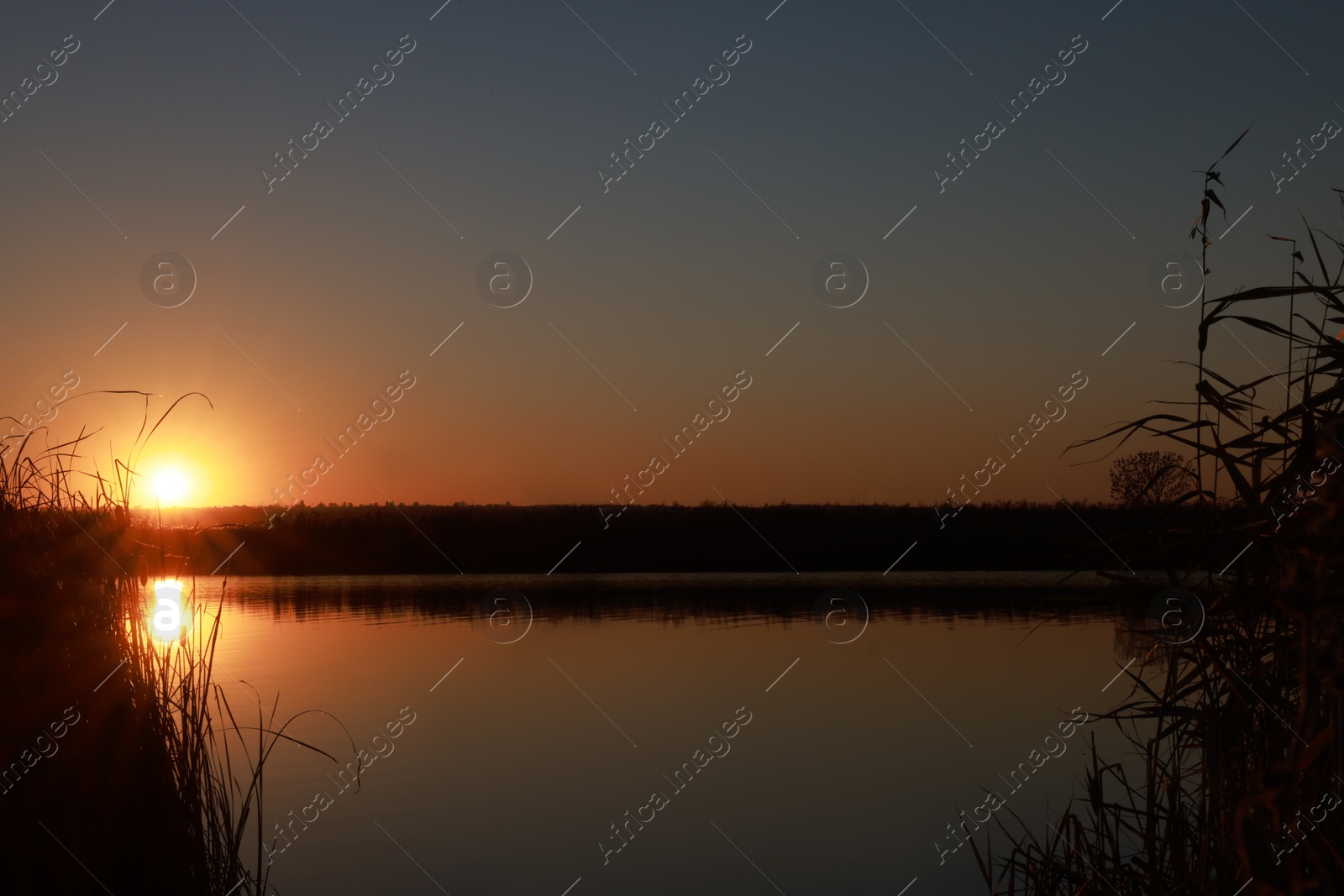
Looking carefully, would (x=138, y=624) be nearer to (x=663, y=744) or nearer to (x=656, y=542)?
(x=663, y=744)

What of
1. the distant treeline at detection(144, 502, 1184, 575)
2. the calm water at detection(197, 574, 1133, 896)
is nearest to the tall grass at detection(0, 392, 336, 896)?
the calm water at detection(197, 574, 1133, 896)

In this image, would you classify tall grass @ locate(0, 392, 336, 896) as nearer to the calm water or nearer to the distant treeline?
the calm water

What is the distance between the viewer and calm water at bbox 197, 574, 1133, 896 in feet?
25.2

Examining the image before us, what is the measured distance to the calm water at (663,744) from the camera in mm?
7680

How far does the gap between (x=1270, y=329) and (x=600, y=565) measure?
39.8 meters

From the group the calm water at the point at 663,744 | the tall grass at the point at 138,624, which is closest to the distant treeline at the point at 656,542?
the calm water at the point at 663,744

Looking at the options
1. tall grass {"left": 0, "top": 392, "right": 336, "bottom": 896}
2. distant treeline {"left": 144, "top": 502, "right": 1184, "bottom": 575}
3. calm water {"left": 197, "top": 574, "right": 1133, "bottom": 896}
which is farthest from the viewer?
distant treeline {"left": 144, "top": 502, "right": 1184, "bottom": 575}

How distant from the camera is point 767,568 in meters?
40.6

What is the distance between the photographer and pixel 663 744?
10.9 meters

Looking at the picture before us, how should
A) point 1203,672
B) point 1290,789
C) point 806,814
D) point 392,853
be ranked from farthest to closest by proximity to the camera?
point 806,814 → point 392,853 → point 1203,672 → point 1290,789

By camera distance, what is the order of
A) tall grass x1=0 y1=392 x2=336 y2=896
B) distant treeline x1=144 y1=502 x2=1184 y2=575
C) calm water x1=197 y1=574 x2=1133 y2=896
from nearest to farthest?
tall grass x1=0 y1=392 x2=336 y2=896
calm water x1=197 y1=574 x2=1133 y2=896
distant treeline x1=144 y1=502 x2=1184 y2=575

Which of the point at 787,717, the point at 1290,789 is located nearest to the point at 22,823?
the point at 1290,789

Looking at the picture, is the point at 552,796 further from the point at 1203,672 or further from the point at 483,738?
the point at 1203,672

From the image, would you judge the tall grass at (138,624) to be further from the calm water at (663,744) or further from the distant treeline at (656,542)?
the distant treeline at (656,542)
